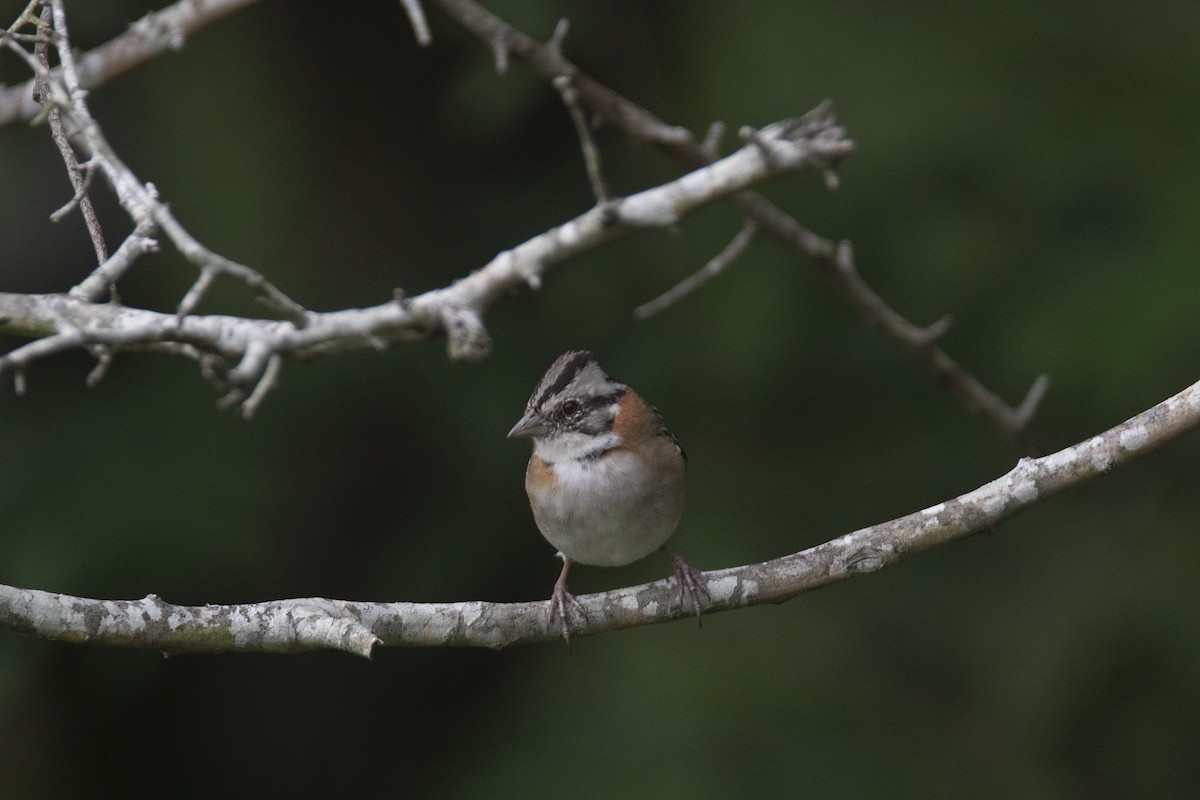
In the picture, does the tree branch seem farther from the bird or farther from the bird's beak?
the bird's beak

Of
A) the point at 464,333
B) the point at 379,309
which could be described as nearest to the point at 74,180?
the point at 379,309

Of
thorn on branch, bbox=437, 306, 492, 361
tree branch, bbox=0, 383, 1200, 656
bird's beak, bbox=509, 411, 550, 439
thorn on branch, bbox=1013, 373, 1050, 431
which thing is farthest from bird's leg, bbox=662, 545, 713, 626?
thorn on branch, bbox=1013, 373, 1050, 431

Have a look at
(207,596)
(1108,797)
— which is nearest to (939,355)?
(1108,797)

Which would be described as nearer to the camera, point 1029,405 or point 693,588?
point 693,588

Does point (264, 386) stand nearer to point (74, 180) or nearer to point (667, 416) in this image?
point (74, 180)

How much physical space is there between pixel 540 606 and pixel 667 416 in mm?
2326

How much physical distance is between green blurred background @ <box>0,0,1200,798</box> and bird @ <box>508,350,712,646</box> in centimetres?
120

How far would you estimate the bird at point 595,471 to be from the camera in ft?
14.7

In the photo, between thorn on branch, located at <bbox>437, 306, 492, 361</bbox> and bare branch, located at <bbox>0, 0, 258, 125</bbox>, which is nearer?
thorn on branch, located at <bbox>437, 306, 492, 361</bbox>

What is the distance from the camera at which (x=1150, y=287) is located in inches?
207

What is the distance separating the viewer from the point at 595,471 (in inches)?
179

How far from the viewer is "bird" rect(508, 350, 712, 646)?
14.7 feet

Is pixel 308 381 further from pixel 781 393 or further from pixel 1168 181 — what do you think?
pixel 1168 181

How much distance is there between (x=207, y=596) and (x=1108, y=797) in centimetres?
425
